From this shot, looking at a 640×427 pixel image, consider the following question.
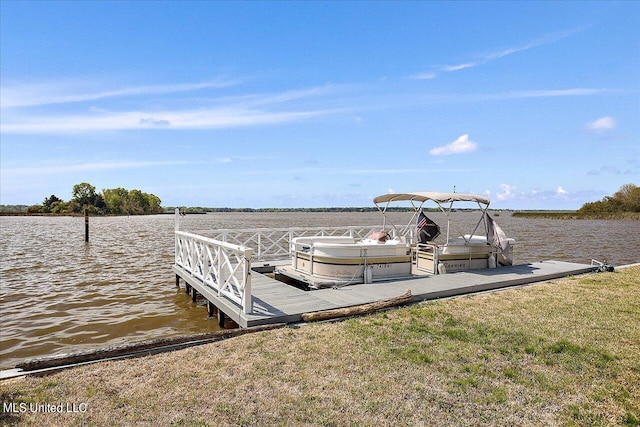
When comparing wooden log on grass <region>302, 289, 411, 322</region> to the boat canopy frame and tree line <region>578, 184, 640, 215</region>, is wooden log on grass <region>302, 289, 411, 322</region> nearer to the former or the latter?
the boat canopy frame

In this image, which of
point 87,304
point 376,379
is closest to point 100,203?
point 87,304

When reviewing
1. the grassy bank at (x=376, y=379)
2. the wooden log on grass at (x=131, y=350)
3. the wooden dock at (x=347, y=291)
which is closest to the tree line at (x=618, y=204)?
the wooden dock at (x=347, y=291)

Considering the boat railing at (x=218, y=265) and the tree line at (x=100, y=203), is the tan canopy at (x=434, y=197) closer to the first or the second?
the boat railing at (x=218, y=265)

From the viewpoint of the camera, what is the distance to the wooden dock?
24.1 ft

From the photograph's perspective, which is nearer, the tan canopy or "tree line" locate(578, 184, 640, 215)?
the tan canopy

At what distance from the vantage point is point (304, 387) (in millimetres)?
4625

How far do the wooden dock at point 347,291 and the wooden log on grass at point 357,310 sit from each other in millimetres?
222

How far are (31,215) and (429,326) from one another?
10916cm

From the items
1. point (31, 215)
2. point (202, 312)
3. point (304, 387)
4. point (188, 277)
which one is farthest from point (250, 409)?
point (31, 215)

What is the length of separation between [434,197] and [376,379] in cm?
731

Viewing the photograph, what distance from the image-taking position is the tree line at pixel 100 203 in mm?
89062

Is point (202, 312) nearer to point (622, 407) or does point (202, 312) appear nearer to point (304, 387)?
point (304, 387)

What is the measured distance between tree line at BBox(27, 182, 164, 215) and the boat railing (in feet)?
285

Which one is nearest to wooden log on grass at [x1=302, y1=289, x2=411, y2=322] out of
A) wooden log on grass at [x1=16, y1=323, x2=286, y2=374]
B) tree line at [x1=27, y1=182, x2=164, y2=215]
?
wooden log on grass at [x1=16, y1=323, x2=286, y2=374]
